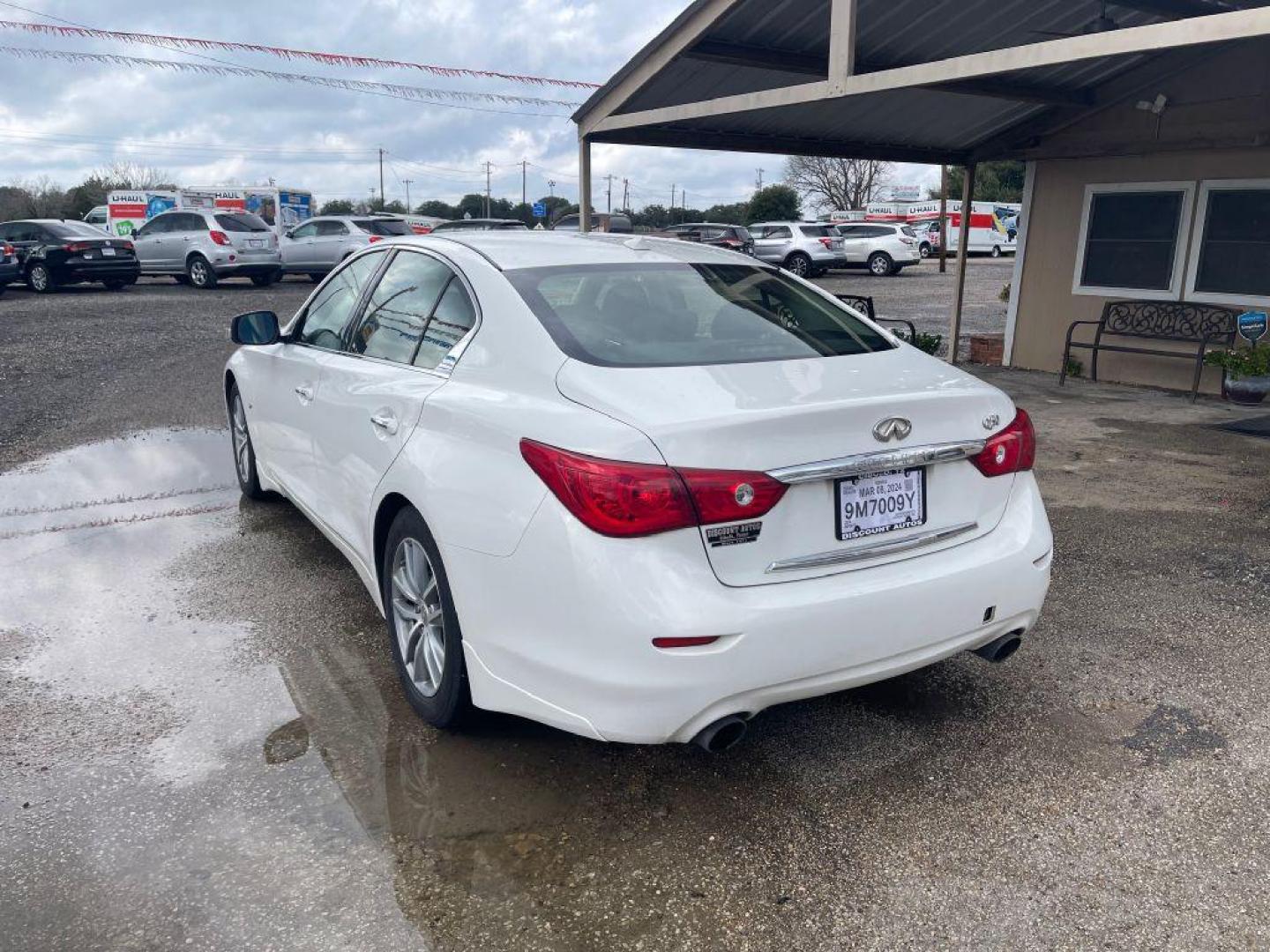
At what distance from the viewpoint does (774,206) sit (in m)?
51.9

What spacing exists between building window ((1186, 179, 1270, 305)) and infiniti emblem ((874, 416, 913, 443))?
8278 millimetres

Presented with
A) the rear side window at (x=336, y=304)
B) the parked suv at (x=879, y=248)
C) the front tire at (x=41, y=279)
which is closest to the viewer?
the rear side window at (x=336, y=304)

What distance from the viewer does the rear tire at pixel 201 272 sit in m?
20.9

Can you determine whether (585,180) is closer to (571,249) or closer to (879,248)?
(571,249)

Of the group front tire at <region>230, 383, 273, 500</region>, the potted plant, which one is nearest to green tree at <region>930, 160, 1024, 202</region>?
the potted plant

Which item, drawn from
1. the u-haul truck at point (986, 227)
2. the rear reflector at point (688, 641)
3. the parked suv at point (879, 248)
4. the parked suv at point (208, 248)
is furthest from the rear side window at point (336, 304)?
the u-haul truck at point (986, 227)

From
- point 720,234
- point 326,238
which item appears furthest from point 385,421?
point 720,234

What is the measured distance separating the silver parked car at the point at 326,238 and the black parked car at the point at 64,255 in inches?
126

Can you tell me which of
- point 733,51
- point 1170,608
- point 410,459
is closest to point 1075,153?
point 733,51

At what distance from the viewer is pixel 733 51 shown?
831 centimetres

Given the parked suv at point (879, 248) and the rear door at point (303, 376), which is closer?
the rear door at point (303, 376)

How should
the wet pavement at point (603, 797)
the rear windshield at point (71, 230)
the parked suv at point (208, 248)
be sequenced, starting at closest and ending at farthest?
the wet pavement at point (603, 797) → the rear windshield at point (71, 230) → the parked suv at point (208, 248)

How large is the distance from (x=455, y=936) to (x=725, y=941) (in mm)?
642

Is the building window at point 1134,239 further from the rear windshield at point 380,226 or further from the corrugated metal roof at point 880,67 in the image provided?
the rear windshield at point 380,226
